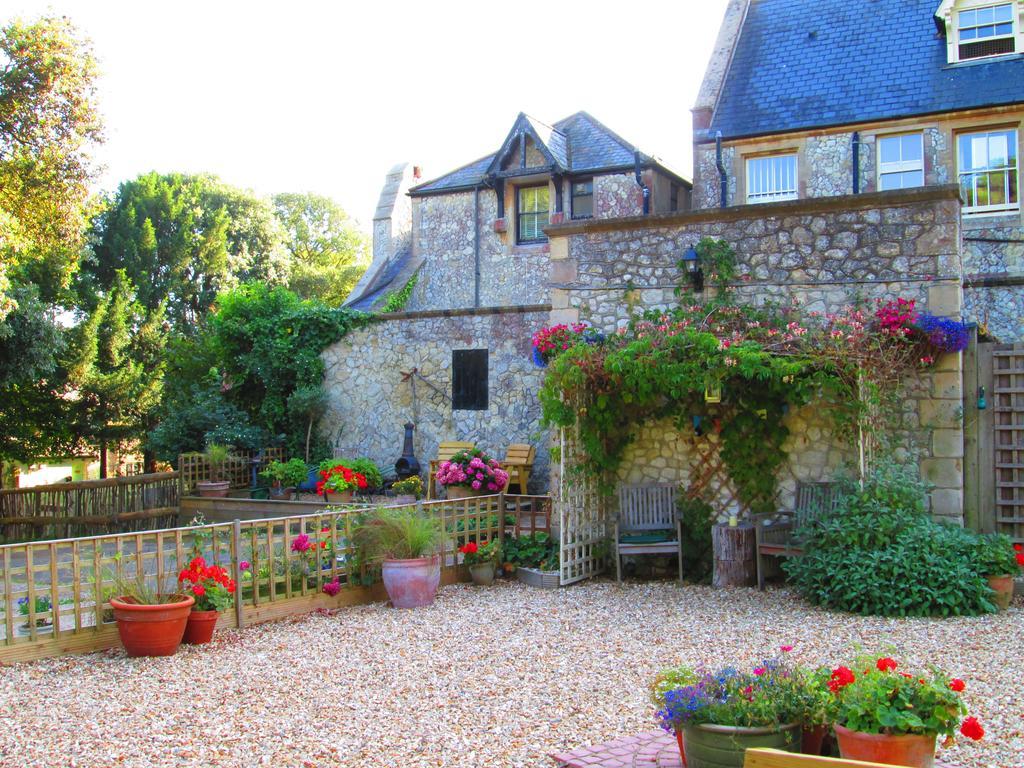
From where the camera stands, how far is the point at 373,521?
8906 millimetres

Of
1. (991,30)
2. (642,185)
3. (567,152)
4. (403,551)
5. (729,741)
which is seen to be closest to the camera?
(729,741)

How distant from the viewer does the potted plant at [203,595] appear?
725cm

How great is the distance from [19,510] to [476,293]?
9.87 meters

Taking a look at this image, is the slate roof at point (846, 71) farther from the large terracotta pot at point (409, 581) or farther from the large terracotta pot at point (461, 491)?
the large terracotta pot at point (409, 581)

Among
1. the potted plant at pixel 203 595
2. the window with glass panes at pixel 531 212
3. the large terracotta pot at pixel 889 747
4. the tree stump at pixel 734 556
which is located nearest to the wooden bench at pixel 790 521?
the tree stump at pixel 734 556

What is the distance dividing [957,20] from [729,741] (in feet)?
53.7

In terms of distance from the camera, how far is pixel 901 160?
16.4 meters

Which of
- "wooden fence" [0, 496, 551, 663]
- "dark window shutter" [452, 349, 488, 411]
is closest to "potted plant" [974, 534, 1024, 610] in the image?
"wooden fence" [0, 496, 551, 663]

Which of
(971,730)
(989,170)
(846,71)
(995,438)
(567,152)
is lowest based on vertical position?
(971,730)

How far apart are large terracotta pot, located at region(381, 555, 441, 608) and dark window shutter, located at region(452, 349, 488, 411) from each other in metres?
7.26

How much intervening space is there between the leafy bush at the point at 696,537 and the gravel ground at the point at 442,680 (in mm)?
839

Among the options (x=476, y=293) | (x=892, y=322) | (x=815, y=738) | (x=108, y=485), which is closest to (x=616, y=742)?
(x=815, y=738)

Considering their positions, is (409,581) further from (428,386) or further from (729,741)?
(428,386)

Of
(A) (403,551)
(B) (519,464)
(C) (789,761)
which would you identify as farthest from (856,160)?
(C) (789,761)
